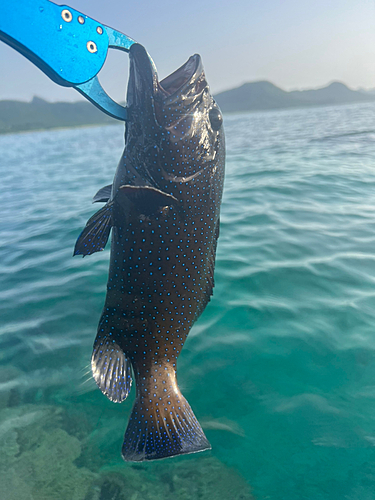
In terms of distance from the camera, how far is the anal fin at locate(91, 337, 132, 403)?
93.6 inches

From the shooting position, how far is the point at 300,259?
557 centimetres

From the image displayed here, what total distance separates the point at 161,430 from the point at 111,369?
0.53 metres

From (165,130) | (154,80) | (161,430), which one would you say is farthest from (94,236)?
(161,430)

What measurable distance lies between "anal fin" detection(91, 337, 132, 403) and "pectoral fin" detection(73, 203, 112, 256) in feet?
2.25

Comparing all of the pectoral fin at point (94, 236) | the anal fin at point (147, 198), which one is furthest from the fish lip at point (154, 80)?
the pectoral fin at point (94, 236)

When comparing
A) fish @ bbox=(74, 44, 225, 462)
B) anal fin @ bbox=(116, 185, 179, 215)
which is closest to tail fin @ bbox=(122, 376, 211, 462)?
fish @ bbox=(74, 44, 225, 462)

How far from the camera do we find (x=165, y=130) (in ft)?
Result: 7.66

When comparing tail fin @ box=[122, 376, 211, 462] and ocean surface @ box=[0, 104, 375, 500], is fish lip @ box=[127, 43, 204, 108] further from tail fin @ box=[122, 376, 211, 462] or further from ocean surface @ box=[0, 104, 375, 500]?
ocean surface @ box=[0, 104, 375, 500]

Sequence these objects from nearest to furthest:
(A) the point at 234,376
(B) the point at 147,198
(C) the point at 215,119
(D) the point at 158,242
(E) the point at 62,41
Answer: (E) the point at 62,41 < (B) the point at 147,198 < (D) the point at 158,242 < (C) the point at 215,119 < (A) the point at 234,376

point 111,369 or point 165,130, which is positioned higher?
point 165,130

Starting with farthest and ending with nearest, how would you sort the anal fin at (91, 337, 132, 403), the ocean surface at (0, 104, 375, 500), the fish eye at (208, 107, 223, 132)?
the ocean surface at (0, 104, 375, 500), the fish eye at (208, 107, 223, 132), the anal fin at (91, 337, 132, 403)

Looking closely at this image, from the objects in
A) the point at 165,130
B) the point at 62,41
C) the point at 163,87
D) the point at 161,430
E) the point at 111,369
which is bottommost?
the point at 161,430

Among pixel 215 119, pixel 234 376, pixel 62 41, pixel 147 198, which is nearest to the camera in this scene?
pixel 62 41

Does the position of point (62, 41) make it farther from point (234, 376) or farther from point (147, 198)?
point (234, 376)
